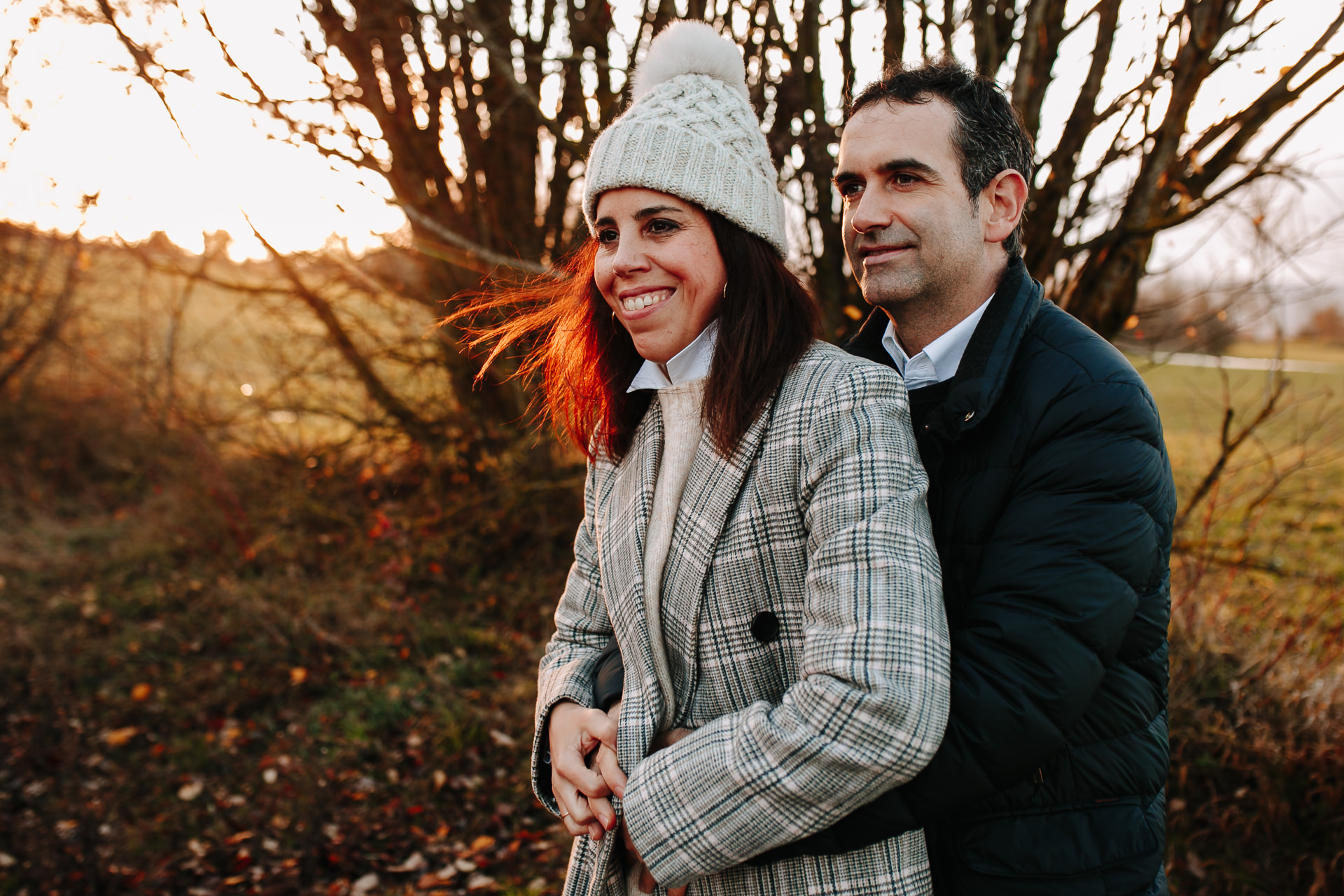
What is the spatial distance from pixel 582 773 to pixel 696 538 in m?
0.51

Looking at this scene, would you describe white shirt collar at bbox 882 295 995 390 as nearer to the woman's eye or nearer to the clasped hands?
the woman's eye

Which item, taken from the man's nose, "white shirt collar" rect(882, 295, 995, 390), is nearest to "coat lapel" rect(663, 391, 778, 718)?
"white shirt collar" rect(882, 295, 995, 390)

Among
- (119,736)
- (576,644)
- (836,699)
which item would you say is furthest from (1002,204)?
(119,736)

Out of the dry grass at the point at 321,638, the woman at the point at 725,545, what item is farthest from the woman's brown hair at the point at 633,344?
the dry grass at the point at 321,638

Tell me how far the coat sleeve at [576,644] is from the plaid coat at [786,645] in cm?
1

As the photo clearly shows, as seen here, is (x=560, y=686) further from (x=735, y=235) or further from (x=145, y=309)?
(x=145, y=309)

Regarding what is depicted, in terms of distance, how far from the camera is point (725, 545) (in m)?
1.47

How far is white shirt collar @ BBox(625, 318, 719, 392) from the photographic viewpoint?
5.41 feet

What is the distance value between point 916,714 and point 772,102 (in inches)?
130

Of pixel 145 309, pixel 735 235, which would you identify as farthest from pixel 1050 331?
pixel 145 309

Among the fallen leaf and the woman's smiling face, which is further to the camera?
the fallen leaf

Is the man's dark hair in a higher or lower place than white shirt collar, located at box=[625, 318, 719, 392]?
higher

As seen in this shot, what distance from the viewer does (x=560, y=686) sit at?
5.73 ft

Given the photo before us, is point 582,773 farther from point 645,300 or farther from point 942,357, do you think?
point 942,357
